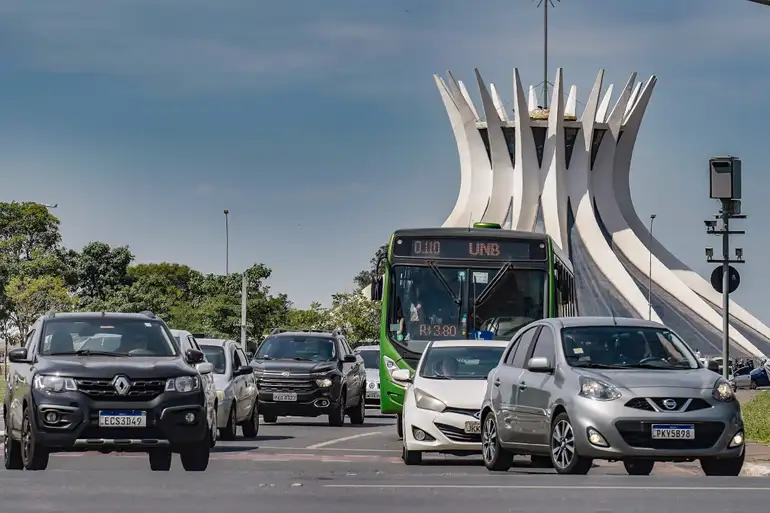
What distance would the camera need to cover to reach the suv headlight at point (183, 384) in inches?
655

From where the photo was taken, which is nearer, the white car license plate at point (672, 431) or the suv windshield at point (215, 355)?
the white car license plate at point (672, 431)

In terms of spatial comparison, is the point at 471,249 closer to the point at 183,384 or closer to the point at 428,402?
the point at 428,402

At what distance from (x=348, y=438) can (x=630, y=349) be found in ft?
36.8

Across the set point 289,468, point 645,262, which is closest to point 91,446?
point 289,468

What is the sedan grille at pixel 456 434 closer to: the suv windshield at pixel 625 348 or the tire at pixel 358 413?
the suv windshield at pixel 625 348

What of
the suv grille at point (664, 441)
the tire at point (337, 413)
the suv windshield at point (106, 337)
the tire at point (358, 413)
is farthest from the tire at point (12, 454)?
the tire at point (358, 413)

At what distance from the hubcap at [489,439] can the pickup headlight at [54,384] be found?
4419mm

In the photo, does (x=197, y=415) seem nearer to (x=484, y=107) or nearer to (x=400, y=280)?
(x=400, y=280)

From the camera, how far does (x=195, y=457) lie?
17141mm

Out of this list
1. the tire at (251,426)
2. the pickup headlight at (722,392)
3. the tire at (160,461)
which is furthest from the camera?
the tire at (251,426)

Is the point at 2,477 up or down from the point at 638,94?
down

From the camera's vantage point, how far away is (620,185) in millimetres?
125062

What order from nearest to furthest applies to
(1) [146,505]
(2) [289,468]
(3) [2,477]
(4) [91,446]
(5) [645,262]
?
(1) [146,505] < (3) [2,477] < (4) [91,446] < (2) [289,468] < (5) [645,262]

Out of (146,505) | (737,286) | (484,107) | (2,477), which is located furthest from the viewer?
(484,107)
